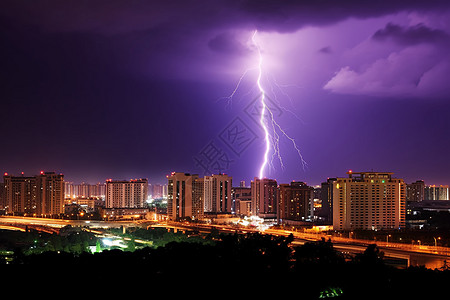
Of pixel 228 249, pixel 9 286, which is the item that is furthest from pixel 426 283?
pixel 9 286

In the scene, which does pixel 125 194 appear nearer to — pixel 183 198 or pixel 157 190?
pixel 183 198

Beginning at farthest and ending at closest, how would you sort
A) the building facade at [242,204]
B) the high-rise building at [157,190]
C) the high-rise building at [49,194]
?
the high-rise building at [157,190]
the building facade at [242,204]
the high-rise building at [49,194]

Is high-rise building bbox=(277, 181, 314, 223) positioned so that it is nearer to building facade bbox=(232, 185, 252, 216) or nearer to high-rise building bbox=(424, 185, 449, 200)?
building facade bbox=(232, 185, 252, 216)

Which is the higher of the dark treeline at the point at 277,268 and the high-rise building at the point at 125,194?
the dark treeline at the point at 277,268

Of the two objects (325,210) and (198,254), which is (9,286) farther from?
(325,210)

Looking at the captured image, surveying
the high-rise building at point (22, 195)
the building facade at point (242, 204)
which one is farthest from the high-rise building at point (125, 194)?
the building facade at point (242, 204)

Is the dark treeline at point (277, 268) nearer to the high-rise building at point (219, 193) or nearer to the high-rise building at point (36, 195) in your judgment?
the high-rise building at point (36, 195)

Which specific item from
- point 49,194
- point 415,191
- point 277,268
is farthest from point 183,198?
point 415,191

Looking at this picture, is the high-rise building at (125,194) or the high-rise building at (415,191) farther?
the high-rise building at (415,191)
